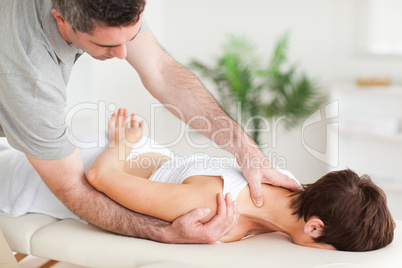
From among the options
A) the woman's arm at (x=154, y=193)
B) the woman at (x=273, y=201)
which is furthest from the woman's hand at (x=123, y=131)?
the woman's arm at (x=154, y=193)

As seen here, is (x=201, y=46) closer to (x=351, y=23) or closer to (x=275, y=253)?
(x=351, y=23)

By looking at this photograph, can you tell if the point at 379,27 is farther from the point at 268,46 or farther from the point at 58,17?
the point at 58,17

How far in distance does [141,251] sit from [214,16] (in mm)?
3098

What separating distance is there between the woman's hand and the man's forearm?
12.2 inches

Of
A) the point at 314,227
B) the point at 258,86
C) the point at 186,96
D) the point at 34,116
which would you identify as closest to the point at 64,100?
the point at 34,116

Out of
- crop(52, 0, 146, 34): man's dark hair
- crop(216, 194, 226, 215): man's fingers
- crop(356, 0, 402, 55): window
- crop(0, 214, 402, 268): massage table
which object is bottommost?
crop(0, 214, 402, 268): massage table

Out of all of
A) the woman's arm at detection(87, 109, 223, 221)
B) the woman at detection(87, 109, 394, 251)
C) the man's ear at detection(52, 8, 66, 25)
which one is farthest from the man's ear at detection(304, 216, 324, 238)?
the man's ear at detection(52, 8, 66, 25)

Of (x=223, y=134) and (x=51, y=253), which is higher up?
(x=223, y=134)

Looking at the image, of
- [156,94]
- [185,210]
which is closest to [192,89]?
[156,94]

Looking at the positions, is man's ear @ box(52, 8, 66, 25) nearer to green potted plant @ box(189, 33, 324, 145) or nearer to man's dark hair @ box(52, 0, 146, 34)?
man's dark hair @ box(52, 0, 146, 34)

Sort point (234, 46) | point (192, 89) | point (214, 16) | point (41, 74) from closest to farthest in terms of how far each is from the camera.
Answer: point (41, 74), point (192, 89), point (234, 46), point (214, 16)

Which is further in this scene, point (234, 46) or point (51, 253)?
point (234, 46)

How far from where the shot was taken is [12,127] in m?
1.77

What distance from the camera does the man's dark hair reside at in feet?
4.90
